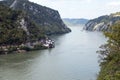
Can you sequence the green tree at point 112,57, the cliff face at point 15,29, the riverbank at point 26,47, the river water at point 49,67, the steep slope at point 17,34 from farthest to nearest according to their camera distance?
the cliff face at point 15,29 < the steep slope at point 17,34 < the riverbank at point 26,47 < the river water at point 49,67 < the green tree at point 112,57

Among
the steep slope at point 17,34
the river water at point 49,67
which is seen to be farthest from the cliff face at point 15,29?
the river water at point 49,67

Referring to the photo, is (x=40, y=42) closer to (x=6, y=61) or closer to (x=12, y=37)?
(x=12, y=37)

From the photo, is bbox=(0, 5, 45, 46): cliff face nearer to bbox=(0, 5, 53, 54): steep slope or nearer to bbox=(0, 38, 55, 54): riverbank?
bbox=(0, 5, 53, 54): steep slope

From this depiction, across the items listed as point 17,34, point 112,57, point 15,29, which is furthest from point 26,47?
point 112,57

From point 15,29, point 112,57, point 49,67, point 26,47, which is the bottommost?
point 49,67

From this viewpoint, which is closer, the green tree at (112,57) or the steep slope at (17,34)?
the green tree at (112,57)

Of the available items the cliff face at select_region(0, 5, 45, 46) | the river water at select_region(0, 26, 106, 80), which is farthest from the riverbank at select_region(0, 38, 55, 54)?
the river water at select_region(0, 26, 106, 80)

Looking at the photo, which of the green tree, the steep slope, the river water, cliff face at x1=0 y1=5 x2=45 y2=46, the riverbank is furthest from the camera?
cliff face at x1=0 y1=5 x2=45 y2=46

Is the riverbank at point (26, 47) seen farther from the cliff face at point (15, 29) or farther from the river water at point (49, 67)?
the river water at point (49, 67)

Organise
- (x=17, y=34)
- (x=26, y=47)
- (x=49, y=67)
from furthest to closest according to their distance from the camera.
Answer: (x=17, y=34) < (x=26, y=47) < (x=49, y=67)

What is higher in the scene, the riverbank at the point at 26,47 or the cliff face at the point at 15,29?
the cliff face at the point at 15,29

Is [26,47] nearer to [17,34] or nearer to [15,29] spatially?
[17,34]

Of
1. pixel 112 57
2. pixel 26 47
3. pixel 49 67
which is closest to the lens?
pixel 112 57

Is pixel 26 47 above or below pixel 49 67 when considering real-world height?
above
